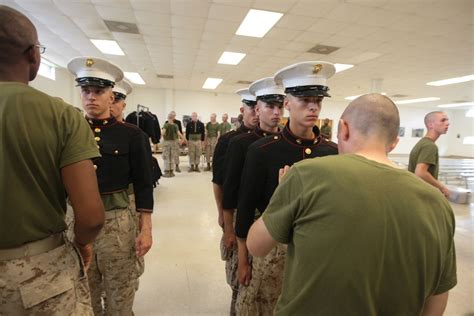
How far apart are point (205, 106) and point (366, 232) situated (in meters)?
13.7

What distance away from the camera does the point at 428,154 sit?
2594 millimetres

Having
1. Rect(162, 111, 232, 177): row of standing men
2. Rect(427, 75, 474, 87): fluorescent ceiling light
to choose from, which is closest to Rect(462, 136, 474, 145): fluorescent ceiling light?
Rect(427, 75, 474, 87): fluorescent ceiling light

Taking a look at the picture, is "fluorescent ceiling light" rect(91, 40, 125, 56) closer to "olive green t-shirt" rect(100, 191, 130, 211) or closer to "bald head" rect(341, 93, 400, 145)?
"olive green t-shirt" rect(100, 191, 130, 211)

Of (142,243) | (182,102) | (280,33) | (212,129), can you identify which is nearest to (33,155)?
(142,243)

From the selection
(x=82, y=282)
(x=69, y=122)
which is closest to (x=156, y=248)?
(x=82, y=282)

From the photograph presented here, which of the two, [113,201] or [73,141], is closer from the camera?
[73,141]

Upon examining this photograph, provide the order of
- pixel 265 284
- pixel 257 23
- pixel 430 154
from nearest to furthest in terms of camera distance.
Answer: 1. pixel 265 284
2. pixel 430 154
3. pixel 257 23

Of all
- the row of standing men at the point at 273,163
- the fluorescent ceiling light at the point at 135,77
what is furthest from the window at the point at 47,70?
the row of standing men at the point at 273,163

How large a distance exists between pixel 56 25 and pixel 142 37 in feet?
5.47

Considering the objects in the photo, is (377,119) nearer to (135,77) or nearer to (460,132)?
(135,77)

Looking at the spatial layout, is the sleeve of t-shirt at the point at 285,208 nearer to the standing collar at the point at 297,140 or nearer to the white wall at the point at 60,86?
the standing collar at the point at 297,140

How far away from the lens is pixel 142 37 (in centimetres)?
568

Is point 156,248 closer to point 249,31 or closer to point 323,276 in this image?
point 323,276

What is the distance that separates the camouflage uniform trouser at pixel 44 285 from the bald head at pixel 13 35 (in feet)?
2.09
